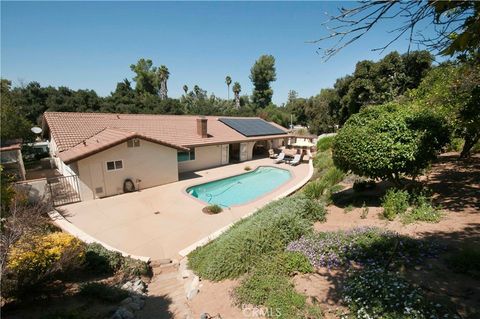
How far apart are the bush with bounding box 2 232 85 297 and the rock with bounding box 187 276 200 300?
320 centimetres

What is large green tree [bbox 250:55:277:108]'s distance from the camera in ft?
190

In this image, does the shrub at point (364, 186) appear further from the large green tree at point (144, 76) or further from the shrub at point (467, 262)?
the large green tree at point (144, 76)

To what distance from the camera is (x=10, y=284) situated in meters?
5.02

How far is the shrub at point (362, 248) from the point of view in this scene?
17.4ft

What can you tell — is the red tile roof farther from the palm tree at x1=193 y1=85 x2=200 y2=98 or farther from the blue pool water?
the palm tree at x1=193 y1=85 x2=200 y2=98

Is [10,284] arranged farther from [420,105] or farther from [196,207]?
[420,105]

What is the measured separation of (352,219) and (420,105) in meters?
5.99

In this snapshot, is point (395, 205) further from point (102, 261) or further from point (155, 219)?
point (155, 219)

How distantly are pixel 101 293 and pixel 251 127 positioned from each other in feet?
81.4

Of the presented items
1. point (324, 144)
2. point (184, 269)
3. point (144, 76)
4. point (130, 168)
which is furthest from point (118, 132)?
point (144, 76)

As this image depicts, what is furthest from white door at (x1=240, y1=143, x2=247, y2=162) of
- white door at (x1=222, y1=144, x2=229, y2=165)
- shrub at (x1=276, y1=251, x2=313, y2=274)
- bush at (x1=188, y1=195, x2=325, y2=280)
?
shrub at (x1=276, y1=251, x2=313, y2=274)

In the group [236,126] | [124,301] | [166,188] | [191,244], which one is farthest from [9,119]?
[124,301]

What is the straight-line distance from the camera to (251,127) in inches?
1150

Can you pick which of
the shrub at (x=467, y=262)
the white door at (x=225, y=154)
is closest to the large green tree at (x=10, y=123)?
the white door at (x=225, y=154)
